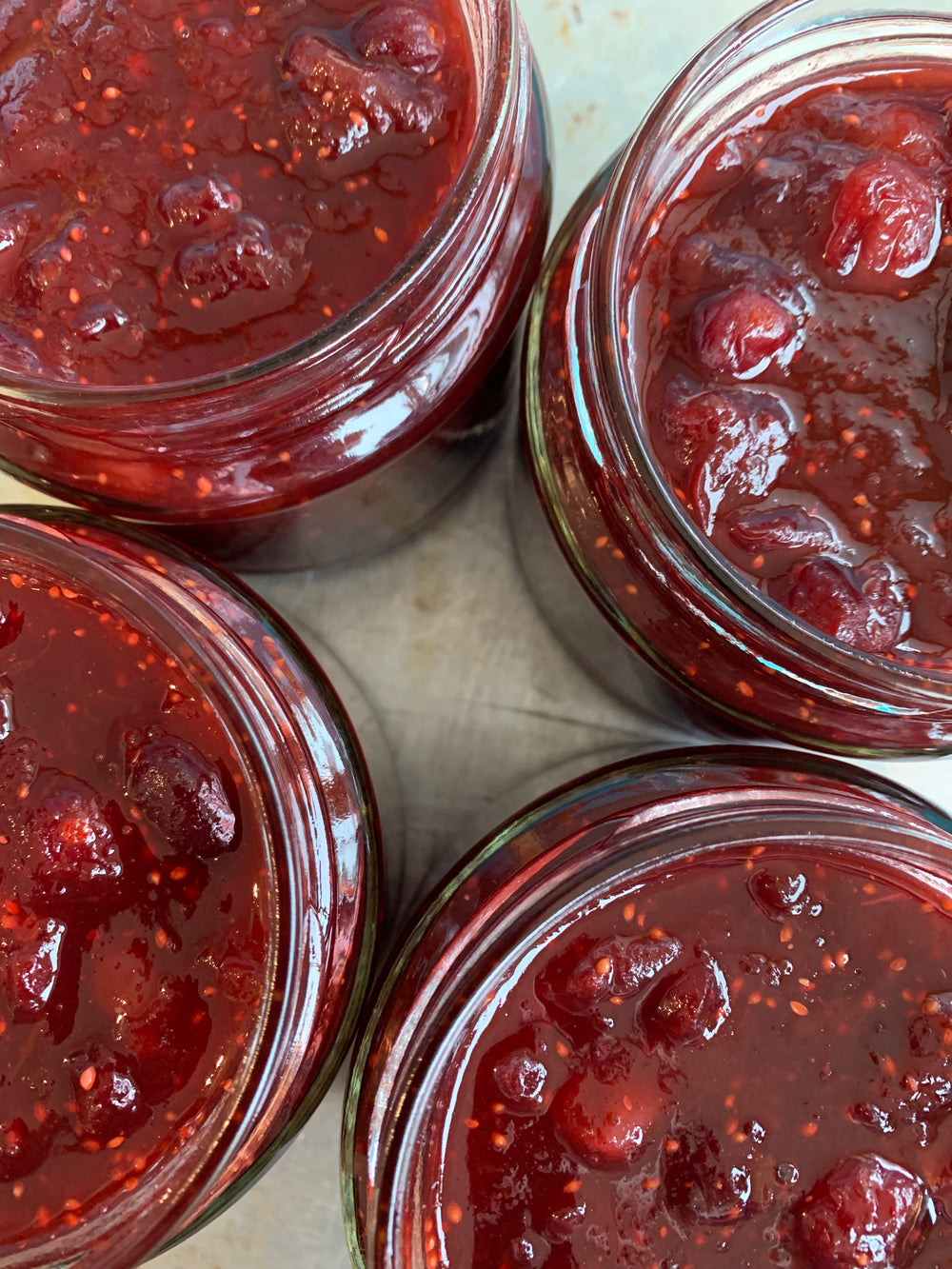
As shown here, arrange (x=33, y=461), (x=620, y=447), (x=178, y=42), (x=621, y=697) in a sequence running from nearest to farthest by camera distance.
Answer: (x=620, y=447)
(x=178, y=42)
(x=33, y=461)
(x=621, y=697)

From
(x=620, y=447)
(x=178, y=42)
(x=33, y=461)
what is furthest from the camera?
(x=33, y=461)

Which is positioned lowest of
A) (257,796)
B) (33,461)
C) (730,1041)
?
(730,1041)

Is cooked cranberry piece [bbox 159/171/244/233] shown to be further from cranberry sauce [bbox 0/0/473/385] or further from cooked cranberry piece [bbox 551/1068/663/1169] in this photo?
cooked cranberry piece [bbox 551/1068/663/1169]

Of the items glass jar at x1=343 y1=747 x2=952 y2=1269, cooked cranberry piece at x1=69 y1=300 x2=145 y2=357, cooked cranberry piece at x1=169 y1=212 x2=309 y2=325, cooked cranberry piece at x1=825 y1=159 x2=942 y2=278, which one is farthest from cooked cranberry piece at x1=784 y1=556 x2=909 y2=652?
cooked cranberry piece at x1=69 y1=300 x2=145 y2=357

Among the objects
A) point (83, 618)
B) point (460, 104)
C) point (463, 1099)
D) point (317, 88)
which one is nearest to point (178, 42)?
point (317, 88)

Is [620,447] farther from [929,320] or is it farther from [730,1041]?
[730,1041]

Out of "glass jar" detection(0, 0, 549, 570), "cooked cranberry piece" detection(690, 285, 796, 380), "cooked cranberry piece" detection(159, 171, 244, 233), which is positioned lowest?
"cooked cranberry piece" detection(690, 285, 796, 380)

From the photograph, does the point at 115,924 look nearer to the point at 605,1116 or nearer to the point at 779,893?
the point at 605,1116
